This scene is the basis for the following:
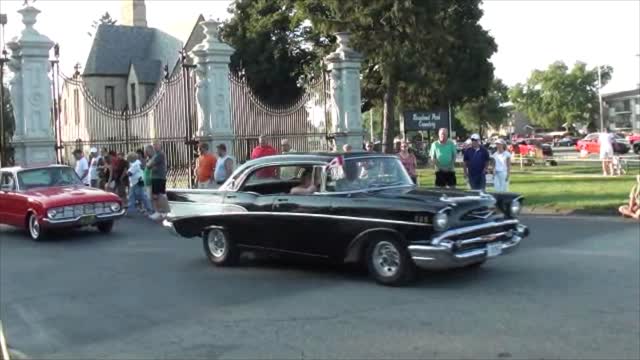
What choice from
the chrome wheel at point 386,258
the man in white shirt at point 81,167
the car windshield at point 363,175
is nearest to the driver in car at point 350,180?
the car windshield at point 363,175

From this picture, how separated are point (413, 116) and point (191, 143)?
26.3 ft

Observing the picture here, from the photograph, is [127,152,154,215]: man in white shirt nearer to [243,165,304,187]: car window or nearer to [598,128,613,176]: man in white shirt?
[243,165,304,187]: car window

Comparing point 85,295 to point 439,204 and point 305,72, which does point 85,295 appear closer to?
point 439,204

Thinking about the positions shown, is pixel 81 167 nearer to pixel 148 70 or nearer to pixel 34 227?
pixel 34 227

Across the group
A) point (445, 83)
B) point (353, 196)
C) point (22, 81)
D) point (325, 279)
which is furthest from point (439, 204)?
point (445, 83)

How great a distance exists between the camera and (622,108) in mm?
151750

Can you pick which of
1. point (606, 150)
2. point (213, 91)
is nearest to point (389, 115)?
point (606, 150)

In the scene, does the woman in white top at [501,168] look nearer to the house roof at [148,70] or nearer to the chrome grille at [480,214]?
the chrome grille at [480,214]

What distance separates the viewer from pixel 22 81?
833 inches

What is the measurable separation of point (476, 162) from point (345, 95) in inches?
313

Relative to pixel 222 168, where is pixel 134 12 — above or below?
above

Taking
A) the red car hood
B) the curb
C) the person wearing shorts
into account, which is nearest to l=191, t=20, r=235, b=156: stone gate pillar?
the person wearing shorts

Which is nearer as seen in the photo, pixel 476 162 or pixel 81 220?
pixel 81 220

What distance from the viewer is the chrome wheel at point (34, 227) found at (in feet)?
48.2
